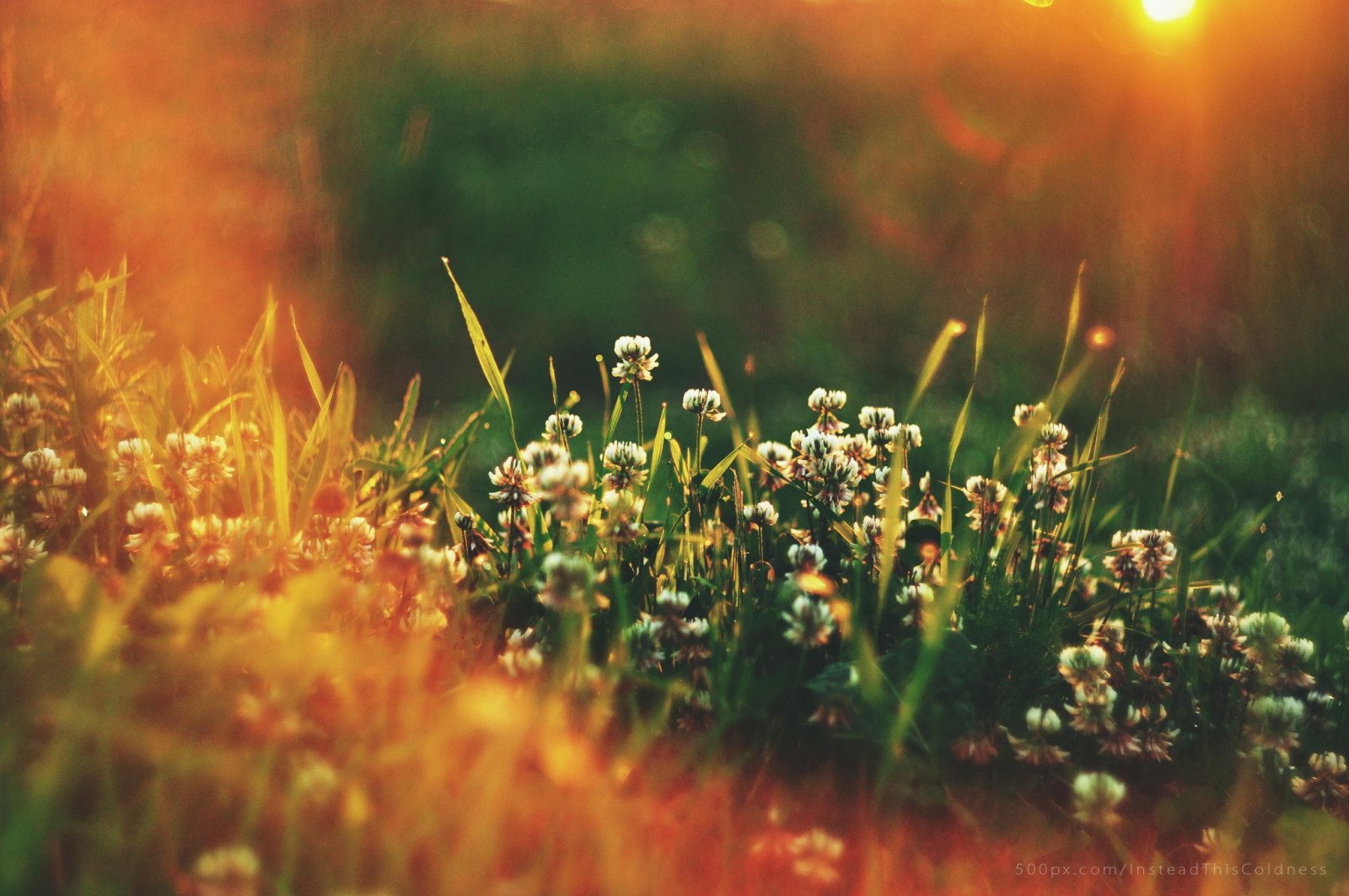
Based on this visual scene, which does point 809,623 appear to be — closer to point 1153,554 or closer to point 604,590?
point 604,590

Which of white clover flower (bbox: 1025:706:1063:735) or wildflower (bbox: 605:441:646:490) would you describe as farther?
wildflower (bbox: 605:441:646:490)

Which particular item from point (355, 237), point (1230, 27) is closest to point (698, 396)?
point (355, 237)

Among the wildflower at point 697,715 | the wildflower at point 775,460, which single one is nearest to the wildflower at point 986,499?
the wildflower at point 775,460

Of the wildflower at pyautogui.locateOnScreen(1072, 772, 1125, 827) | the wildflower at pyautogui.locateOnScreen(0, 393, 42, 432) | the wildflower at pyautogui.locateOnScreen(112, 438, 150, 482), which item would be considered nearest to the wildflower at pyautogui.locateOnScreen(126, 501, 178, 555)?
the wildflower at pyautogui.locateOnScreen(112, 438, 150, 482)

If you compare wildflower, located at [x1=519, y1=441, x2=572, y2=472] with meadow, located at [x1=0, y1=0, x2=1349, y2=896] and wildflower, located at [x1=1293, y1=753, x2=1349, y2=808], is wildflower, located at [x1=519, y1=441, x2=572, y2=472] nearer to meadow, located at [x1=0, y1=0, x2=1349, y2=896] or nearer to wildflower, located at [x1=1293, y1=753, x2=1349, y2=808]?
meadow, located at [x1=0, y1=0, x2=1349, y2=896]

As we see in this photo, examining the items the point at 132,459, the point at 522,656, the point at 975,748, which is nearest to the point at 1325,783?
the point at 975,748

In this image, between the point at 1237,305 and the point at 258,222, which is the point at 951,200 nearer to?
the point at 1237,305

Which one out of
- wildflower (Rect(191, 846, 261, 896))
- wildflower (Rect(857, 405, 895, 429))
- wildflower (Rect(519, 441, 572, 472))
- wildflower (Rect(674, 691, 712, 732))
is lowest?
wildflower (Rect(674, 691, 712, 732))
